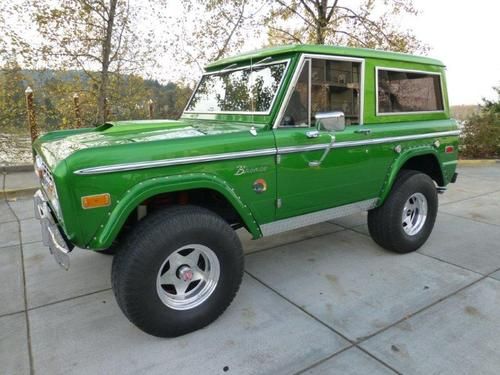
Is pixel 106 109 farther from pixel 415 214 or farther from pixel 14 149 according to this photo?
pixel 415 214

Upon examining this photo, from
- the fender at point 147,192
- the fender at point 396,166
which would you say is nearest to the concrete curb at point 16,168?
the fender at point 147,192

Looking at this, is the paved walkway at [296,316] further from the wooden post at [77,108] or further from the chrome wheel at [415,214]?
the wooden post at [77,108]

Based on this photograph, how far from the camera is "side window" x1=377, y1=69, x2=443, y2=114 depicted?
3432mm

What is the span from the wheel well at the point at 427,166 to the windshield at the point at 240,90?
1.92 m

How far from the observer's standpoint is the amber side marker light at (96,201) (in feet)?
6.77

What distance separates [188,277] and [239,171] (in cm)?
86

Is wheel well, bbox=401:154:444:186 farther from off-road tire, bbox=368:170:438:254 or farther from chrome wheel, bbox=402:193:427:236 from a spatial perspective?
chrome wheel, bbox=402:193:427:236

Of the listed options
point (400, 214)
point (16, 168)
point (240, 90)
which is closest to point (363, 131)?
point (400, 214)

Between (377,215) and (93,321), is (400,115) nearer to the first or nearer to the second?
(377,215)

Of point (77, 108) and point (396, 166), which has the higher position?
point (77, 108)

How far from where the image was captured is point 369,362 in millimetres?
2211

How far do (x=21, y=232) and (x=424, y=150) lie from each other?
5005mm

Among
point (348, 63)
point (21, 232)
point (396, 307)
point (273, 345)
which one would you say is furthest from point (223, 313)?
point (21, 232)

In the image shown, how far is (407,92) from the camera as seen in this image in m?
3.66
